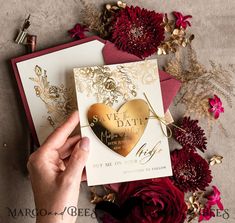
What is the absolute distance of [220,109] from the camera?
0.99 metres

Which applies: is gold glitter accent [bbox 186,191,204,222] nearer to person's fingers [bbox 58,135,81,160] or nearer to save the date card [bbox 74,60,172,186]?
save the date card [bbox 74,60,172,186]

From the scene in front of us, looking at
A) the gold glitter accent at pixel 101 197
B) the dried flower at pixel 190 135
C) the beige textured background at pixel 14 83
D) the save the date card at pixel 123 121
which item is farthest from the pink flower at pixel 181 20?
the gold glitter accent at pixel 101 197

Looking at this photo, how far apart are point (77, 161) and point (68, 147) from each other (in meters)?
0.09

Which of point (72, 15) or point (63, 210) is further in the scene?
point (72, 15)

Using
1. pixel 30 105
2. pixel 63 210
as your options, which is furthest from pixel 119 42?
pixel 63 210

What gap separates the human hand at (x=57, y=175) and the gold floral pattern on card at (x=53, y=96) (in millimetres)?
75

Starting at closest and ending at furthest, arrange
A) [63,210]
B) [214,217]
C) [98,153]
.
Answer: [63,210] < [98,153] < [214,217]

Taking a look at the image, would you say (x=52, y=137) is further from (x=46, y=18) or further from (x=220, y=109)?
(x=220, y=109)

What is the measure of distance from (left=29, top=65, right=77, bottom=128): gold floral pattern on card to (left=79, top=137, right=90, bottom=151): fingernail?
9 cm

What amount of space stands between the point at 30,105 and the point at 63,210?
29cm

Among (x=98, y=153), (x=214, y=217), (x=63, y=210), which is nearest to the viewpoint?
(x=63, y=210)

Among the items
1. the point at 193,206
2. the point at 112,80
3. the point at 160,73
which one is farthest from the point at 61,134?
the point at 193,206

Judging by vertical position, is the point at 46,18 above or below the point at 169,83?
above

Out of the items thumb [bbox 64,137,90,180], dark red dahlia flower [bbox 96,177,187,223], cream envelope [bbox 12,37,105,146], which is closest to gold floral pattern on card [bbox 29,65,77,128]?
cream envelope [bbox 12,37,105,146]
